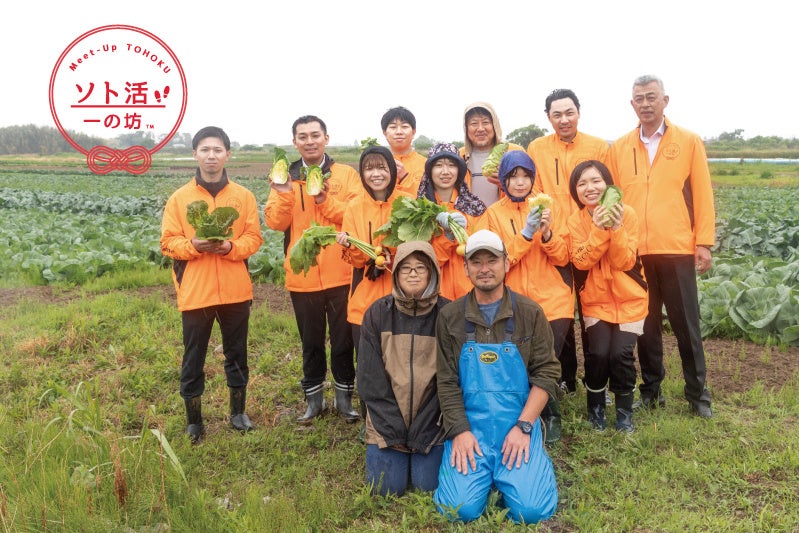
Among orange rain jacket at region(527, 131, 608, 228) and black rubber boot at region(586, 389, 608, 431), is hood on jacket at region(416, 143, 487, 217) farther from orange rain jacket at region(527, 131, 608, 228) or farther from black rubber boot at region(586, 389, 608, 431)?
black rubber boot at region(586, 389, 608, 431)

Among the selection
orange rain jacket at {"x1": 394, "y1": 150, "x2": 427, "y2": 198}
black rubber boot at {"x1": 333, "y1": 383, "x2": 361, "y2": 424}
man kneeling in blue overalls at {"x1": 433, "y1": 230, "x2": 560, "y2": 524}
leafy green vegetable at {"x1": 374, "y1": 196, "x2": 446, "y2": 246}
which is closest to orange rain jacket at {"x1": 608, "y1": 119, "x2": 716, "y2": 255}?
man kneeling in blue overalls at {"x1": 433, "y1": 230, "x2": 560, "y2": 524}

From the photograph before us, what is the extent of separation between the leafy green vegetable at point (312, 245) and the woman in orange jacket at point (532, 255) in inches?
35.1

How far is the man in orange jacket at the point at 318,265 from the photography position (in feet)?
14.9

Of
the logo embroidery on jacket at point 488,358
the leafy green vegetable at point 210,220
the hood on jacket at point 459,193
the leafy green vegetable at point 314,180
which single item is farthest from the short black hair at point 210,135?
the logo embroidery on jacket at point 488,358

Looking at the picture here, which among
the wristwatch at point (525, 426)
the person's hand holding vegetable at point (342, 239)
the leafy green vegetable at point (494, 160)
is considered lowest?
the wristwatch at point (525, 426)

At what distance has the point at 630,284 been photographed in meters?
4.08

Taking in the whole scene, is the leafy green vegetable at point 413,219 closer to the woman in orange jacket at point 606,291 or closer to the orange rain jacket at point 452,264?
the orange rain jacket at point 452,264

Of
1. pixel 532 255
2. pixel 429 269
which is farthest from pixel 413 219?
pixel 532 255

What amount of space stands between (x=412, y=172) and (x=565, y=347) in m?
2.03

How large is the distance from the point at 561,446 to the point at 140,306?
19.3 ft

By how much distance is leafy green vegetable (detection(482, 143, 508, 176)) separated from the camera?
4230 millimetres

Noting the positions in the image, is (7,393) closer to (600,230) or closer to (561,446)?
(561,446)

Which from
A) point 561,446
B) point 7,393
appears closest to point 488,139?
point 561,446

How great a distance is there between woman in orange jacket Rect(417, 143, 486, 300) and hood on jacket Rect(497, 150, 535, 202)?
329 millimetres
